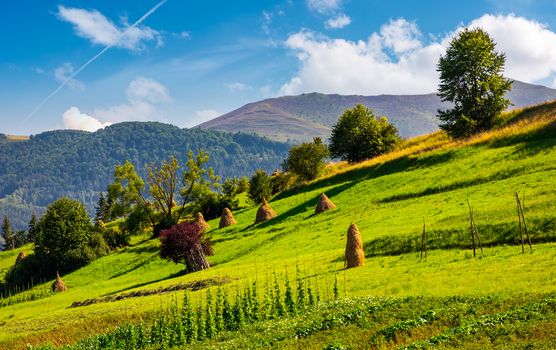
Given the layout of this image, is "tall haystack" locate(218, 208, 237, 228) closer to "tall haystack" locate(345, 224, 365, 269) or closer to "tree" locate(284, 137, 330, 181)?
"tree" locate(284, 137, 330, 181)

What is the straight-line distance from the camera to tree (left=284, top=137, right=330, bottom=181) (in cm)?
9169

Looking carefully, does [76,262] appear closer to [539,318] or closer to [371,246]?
[371,246]

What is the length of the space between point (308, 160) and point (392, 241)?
53.0 metres

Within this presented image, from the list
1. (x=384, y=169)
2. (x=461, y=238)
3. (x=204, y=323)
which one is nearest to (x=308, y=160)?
(x=384, y=169)

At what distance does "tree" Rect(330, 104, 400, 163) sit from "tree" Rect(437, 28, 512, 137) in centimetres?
2121

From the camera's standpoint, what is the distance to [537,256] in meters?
27.5

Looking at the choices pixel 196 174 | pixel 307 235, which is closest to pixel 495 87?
pixel 307 235

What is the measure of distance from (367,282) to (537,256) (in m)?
9.86

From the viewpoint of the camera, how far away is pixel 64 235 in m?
81.4

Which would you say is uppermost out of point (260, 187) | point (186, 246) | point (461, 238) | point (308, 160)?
point (308, 160)

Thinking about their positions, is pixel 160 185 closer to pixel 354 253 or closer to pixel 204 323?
pixel 354 253

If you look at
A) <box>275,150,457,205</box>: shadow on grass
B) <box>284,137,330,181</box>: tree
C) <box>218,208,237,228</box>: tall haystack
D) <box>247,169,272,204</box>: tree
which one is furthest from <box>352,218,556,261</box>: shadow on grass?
<box>247,169,272,204</box>: tree

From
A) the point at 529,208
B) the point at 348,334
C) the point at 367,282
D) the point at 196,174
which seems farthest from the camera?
the point at 196,174

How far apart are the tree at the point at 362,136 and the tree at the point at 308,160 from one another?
5562 mm
